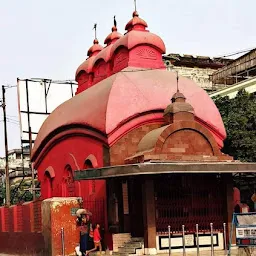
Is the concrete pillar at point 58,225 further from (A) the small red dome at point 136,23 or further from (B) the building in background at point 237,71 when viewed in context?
(B) the building in background at point 237,71

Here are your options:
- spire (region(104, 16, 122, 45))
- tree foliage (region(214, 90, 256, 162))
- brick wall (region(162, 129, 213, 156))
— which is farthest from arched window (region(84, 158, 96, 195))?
tree foliage (region(214, 90, 256, 162))

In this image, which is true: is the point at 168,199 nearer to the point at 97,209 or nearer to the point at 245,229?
the point at 97,209

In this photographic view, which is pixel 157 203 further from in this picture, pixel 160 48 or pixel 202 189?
pixel 160 48

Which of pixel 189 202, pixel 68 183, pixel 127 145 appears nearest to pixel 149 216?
pixel 189 202

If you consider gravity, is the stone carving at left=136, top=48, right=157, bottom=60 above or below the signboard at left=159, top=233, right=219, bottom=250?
above

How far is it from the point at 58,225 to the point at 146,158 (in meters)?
3.57

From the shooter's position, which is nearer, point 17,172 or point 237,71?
point 237,71

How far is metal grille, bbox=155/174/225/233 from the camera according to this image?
17484mm

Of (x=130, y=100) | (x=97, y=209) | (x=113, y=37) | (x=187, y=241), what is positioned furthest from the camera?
(x=113, y=37)

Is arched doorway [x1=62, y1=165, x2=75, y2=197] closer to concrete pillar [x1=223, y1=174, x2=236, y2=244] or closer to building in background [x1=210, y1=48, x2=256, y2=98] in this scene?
concrete pillar [x1=223, y1=174, x2=236, y2=244]

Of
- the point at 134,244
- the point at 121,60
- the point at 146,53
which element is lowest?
the point at 134,244

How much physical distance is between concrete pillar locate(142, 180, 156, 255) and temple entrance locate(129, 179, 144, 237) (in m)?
1.00

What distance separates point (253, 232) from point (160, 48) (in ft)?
36.6

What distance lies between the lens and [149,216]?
1684cm
